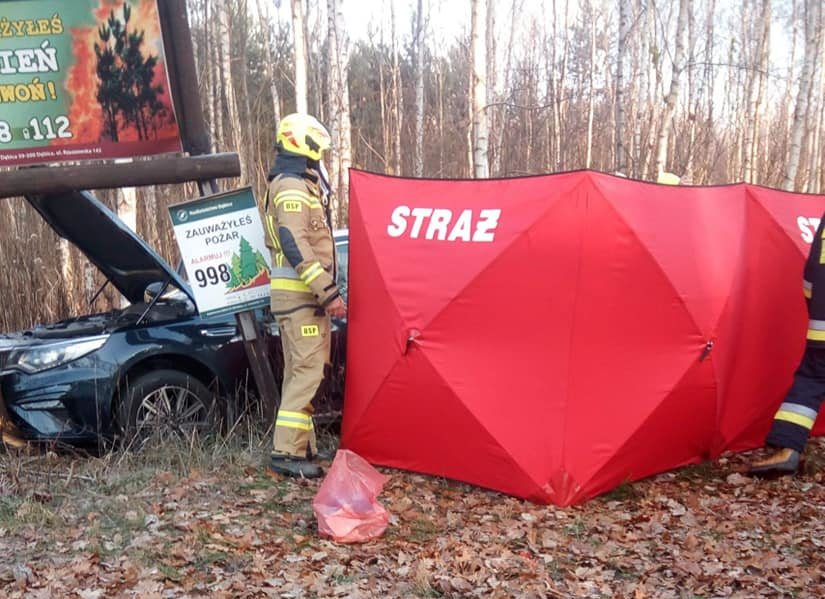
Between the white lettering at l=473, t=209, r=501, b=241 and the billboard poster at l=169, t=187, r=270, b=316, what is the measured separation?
1.57 meters

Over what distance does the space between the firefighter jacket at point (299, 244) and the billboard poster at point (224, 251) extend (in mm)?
401

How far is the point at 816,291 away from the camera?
519 centimetres

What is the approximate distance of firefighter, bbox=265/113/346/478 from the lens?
5.10m

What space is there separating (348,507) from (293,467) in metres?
0.93

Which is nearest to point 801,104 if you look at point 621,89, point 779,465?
point 621,89

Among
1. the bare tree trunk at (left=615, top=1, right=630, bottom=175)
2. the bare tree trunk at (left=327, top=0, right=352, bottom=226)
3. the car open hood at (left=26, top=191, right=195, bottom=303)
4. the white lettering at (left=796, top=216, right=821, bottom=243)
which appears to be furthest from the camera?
the bare tree trunk at (left=327, top=0, right=352, bottom=226)

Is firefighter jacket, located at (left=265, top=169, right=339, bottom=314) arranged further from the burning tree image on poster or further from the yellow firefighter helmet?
the burning tree image on poster

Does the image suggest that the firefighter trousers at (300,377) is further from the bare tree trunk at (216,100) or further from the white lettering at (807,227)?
the bare tree trunk at (216,100)

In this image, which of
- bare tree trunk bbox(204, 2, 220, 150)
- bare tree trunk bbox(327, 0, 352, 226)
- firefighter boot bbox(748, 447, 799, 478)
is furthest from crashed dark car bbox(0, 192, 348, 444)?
bare tree trunk bbox(204, 2, 220, 150)

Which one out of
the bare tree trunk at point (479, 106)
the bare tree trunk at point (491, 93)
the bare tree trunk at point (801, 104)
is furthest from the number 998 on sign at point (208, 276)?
the bare tree trunk at point (801, 104)

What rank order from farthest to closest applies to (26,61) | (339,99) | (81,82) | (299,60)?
1. (299,60)
2. (339,99)
3. (81,82)
4. (26,61)

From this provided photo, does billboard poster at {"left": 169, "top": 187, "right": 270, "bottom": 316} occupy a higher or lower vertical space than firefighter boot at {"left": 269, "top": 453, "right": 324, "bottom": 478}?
higher

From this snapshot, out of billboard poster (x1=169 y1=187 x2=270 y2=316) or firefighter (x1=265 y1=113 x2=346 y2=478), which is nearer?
firefighter (x1=265 y1=113 x2=346 y2=478)

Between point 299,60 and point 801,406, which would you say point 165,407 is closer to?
point 801,406
